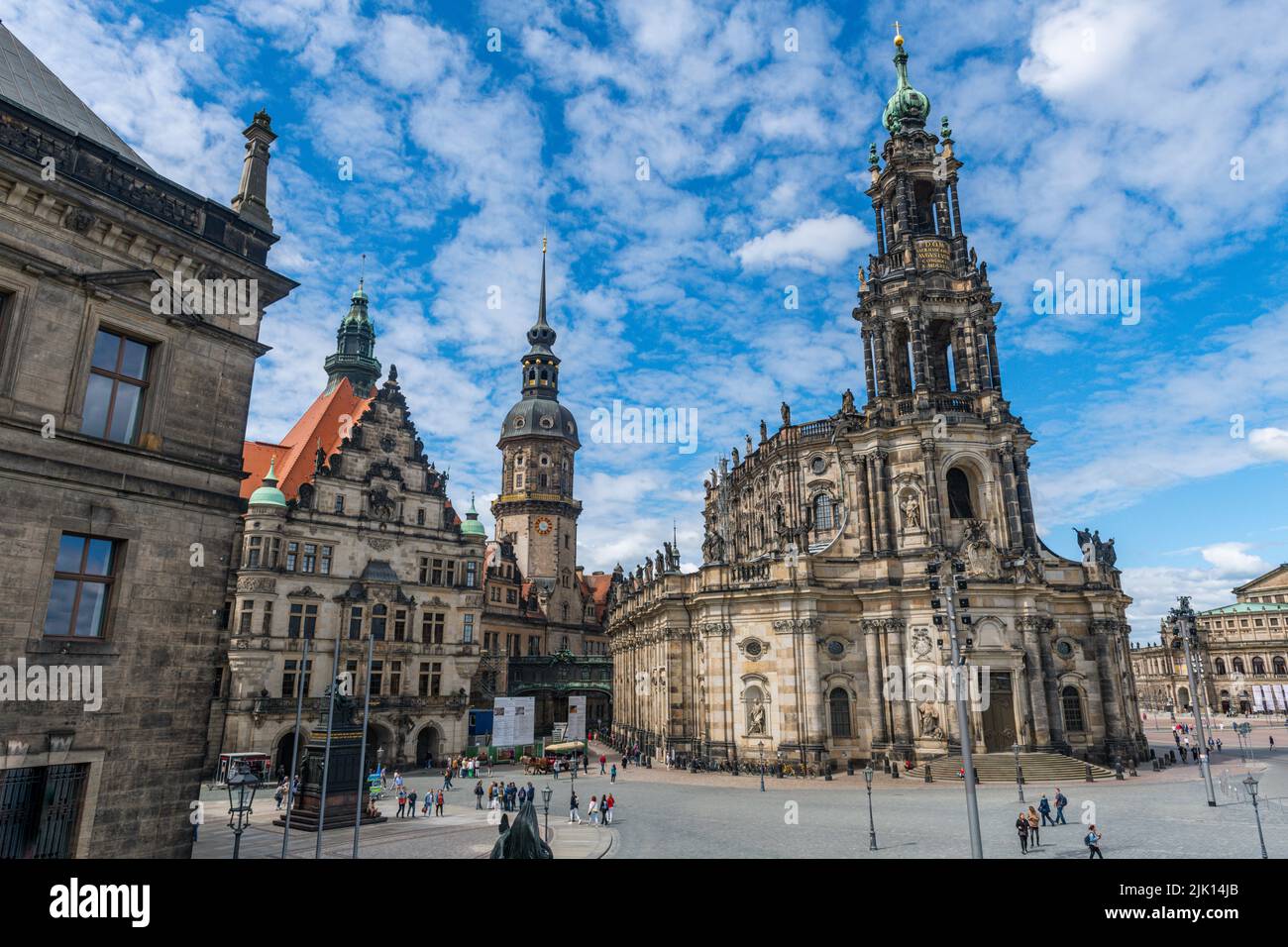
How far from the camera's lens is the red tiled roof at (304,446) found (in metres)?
53.3

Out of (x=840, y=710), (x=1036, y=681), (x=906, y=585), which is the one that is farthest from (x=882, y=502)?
(x=1036, y=681)

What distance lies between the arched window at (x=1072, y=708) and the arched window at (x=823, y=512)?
1815 centimetres

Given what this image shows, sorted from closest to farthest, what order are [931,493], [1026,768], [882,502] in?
[1026,768], [931,493], [882,502]

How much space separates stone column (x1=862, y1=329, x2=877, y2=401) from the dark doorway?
767 inches

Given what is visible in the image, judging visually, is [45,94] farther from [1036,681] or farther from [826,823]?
[1036,681]

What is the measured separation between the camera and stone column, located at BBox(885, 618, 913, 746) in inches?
1711

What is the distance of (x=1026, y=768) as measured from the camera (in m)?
40.4

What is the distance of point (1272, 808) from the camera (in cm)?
2955

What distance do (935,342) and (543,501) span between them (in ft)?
147

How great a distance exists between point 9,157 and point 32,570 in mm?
7685

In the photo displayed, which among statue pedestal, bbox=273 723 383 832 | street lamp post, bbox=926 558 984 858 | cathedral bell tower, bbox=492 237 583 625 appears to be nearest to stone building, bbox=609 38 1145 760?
street lamp post, bbox=926 558 984 858

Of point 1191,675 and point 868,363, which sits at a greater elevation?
point 868,363
